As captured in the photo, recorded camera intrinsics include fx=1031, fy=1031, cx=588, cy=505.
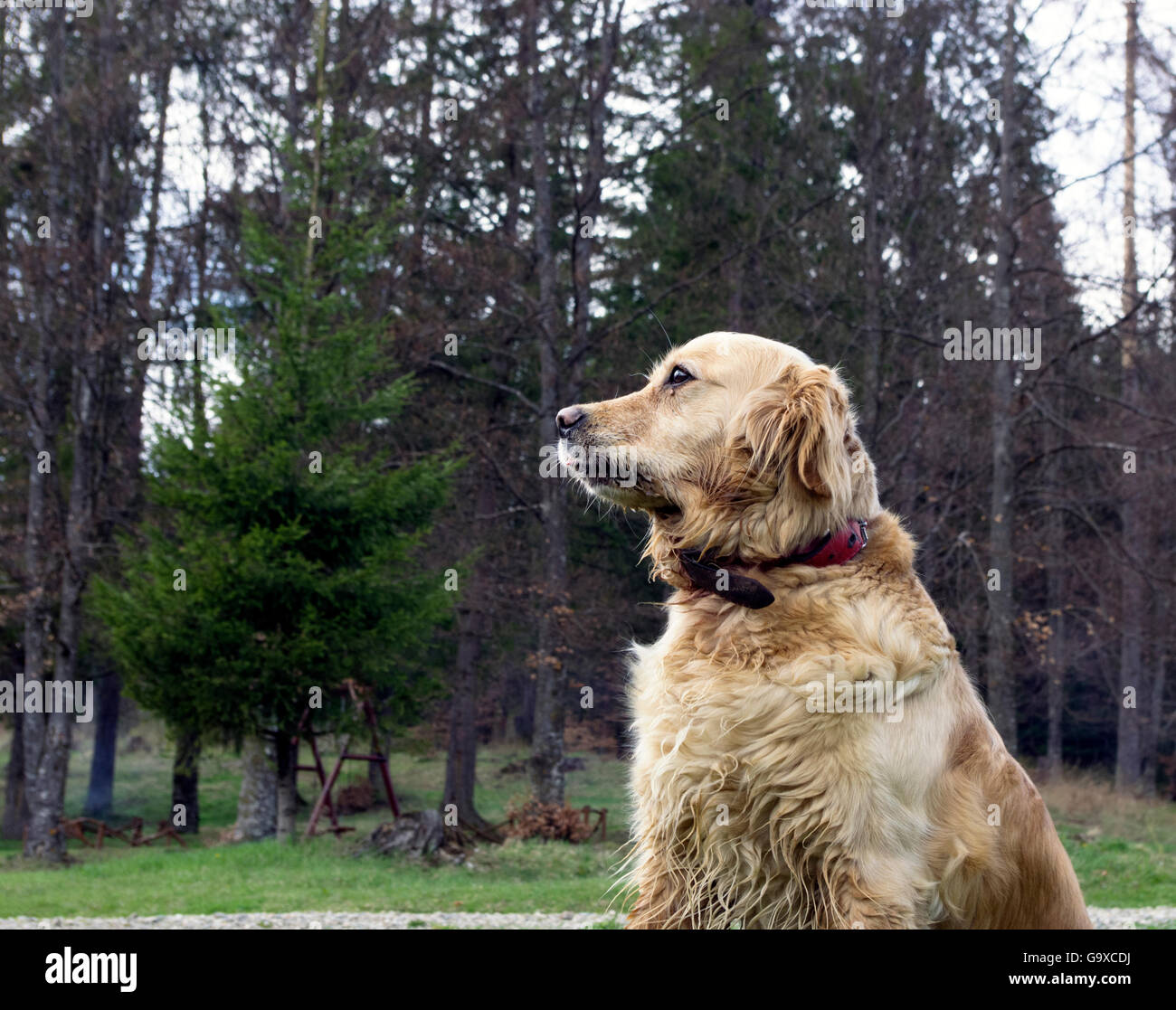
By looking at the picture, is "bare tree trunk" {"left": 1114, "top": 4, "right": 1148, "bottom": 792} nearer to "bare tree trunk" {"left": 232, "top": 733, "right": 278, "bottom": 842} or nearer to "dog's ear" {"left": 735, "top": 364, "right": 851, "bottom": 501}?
"dog's ear" {"left": 735, "top": 364, "right": 851, "bottom": 501}

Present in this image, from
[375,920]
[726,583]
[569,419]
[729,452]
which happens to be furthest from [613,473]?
[375,920]

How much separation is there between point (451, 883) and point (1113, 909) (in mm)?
6956

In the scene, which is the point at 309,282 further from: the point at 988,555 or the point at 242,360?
the point at 988,555

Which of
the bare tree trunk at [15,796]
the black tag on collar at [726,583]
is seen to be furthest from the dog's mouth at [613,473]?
the bare tree trunk at [15,796]

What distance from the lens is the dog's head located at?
3164mm

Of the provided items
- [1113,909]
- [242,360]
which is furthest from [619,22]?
[1113,909]

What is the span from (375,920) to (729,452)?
7.25 metres

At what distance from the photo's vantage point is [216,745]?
14.7 meters

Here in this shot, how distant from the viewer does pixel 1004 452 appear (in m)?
15.6

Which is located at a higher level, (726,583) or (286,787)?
(726,583)

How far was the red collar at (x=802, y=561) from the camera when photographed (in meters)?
3.10

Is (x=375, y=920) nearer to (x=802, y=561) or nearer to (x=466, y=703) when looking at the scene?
(x=802, y=561)

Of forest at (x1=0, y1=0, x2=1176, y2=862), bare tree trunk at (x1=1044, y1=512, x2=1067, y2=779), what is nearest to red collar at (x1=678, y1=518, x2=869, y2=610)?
forest at (x1=0, y1=0, x2=1176, y2=862)

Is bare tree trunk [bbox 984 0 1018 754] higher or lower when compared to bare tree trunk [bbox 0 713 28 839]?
higher
